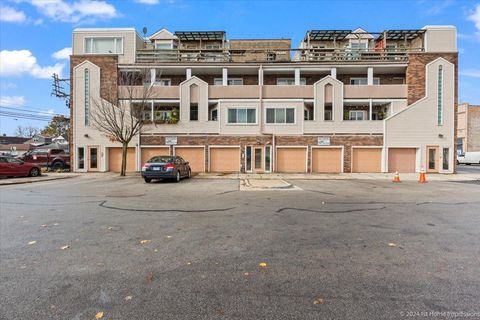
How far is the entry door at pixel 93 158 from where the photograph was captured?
23922 mm

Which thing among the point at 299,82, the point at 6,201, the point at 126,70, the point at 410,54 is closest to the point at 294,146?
the point at 299,82

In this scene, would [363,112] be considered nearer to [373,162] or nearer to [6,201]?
[373,162]

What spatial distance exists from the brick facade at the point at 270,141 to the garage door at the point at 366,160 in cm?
47

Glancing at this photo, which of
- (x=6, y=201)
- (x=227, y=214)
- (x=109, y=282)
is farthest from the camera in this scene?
(x=6, y=201)

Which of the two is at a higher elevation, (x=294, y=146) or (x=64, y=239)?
(x=294, y=146)

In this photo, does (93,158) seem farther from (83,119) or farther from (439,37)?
(439,37)

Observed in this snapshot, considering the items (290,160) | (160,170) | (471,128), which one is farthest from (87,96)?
(471,128)

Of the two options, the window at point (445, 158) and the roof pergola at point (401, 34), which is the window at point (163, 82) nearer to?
the roof pergola at point (401, 34)

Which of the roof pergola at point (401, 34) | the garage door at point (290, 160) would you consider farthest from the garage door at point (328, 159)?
the roof pergola at point (401, 34)

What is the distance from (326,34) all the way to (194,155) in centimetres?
1806

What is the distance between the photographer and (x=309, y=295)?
129 inches

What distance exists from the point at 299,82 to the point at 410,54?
356 inches

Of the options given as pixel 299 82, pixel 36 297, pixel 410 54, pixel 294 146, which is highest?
pixel 410 54

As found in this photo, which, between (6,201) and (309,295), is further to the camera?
(6,201)
